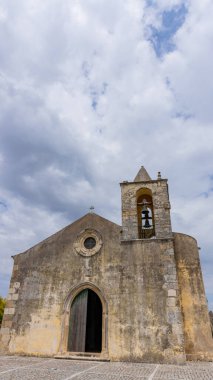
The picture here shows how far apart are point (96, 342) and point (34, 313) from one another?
3.47 metres

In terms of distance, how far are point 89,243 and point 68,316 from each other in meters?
3.33

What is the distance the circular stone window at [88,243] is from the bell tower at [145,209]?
52.2 inches

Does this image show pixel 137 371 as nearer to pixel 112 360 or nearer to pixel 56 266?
pixel 112 360

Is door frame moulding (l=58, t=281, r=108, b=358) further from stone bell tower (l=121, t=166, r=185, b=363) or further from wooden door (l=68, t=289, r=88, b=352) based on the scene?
stone bell tower (l=121, t=166, r=185, b=363)

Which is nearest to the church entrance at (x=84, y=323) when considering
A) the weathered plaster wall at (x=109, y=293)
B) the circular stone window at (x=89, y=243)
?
the weathered plaster wall at (x=109, y=293)

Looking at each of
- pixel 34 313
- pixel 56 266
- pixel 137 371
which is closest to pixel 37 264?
pixel 56 266

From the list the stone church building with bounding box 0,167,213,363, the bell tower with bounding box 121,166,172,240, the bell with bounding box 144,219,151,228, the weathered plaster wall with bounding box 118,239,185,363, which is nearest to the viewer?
the weathered plaster wall with bounding box 118,239,185,363

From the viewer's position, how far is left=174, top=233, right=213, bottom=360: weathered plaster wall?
1068 cm

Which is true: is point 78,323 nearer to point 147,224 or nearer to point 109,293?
point 109,293

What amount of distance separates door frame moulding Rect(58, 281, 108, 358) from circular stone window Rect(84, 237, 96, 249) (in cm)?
169

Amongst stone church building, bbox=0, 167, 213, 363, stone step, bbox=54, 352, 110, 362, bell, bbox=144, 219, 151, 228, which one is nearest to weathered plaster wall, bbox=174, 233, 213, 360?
stone church building, bbox=0, 167, 213, 363

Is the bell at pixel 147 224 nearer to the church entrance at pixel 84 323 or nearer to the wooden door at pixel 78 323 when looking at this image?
the church entrance at pixel 84 323

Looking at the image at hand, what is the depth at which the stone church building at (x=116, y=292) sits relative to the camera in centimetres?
1067

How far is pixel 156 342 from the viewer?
10414 mm
